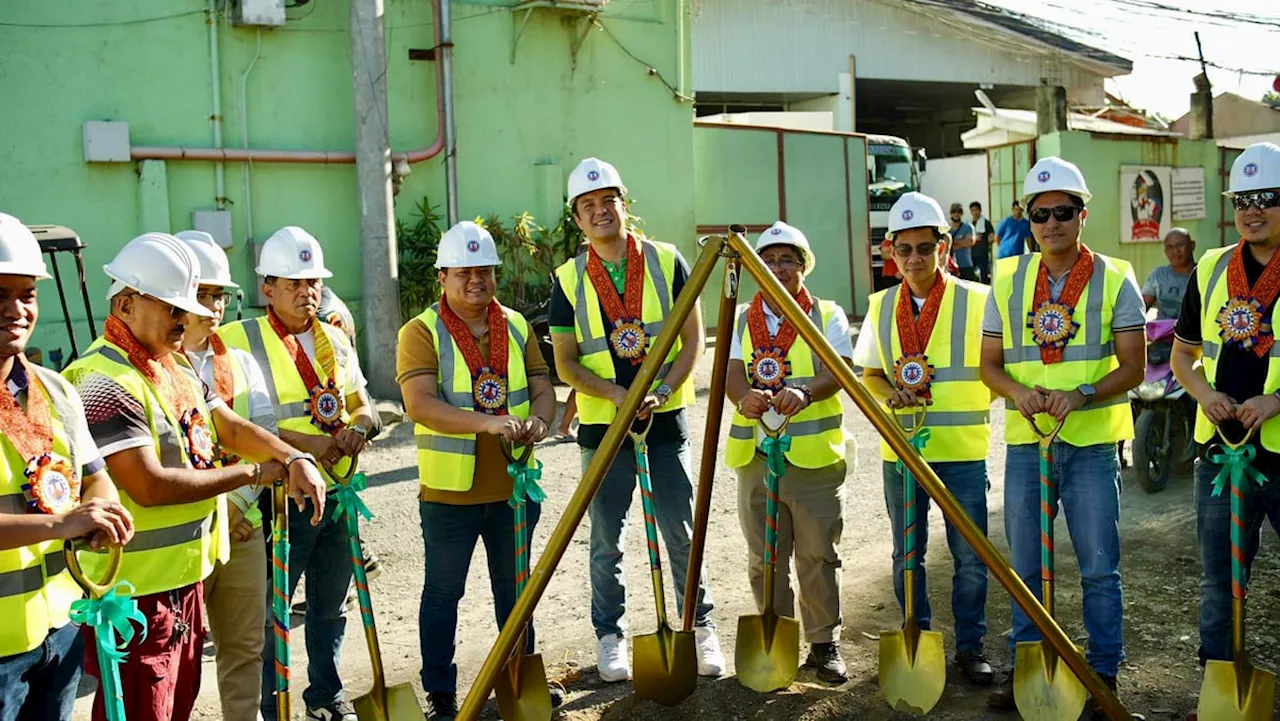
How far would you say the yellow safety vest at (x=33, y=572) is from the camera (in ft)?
9.68

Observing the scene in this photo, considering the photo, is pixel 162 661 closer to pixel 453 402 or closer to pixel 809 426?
pixel 453 402

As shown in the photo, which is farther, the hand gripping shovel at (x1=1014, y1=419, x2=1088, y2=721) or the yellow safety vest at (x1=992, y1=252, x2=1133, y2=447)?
the yellow safety vest at (x1=992, y1=252, x2=1133, y2=447)

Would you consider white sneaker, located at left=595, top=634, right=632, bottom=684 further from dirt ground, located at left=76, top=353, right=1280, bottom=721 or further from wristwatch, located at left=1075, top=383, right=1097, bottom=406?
wristwatch, located at left=1075, top=383, right=1097, bottom=406

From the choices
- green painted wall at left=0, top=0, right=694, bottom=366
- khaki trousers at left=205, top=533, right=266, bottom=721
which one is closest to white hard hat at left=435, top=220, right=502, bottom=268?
khaki trousers at left=205, top=533, right=266, bottom=721

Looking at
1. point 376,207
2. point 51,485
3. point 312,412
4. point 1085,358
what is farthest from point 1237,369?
point 376,207

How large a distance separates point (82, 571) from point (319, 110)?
32.3 feet

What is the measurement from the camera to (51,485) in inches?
119

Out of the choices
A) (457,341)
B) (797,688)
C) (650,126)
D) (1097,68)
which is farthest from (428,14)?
(1097,68)

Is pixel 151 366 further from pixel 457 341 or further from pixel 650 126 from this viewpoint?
pixel 650 126

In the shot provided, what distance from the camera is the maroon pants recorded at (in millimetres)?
3525

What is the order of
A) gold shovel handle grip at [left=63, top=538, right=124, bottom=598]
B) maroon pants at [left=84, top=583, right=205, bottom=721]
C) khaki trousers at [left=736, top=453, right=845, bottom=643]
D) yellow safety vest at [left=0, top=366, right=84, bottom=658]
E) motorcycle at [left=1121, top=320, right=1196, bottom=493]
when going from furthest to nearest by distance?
motorcycle at [left=1121, top=320, right=1196, bottom=493] < khaki trousers at [left=736, top=453, right=845, bottom=643] < maroon pants at [left=84, top=583, right=205, bottom=721] < gold shovel handle grip at [left=63, top=538, right=124, bottom=598] < yellow safety vest at [left=0, top=366, right=84, bottom=658]

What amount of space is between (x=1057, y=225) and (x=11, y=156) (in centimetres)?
983

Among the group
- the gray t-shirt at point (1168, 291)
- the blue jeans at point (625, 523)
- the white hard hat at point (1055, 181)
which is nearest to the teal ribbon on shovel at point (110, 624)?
the blue jeans at point (625, 523)

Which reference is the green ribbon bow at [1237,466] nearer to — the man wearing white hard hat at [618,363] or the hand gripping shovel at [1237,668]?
the hand gripping shovel at [1237,668]
